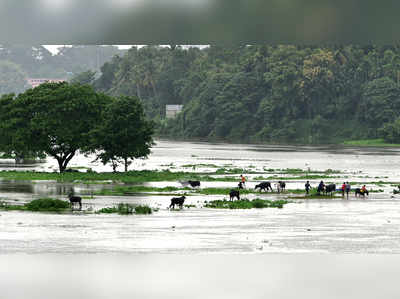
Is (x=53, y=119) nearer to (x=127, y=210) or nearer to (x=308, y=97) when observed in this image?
(x=127, y=210)

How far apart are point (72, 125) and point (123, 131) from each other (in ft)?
A: 17.2

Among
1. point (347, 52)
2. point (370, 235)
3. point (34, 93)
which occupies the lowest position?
point (370, 235)

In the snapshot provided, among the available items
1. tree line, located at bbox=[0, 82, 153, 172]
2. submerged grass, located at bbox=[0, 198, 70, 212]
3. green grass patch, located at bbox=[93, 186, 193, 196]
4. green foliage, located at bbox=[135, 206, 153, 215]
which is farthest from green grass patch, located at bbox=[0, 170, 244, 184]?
green foliage, located at bbox=[135, 206, 153, 215]

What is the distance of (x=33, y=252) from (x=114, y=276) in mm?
6281

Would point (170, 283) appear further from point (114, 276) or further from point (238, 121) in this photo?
point (238, 121)

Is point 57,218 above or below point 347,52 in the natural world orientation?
below

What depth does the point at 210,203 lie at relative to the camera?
4316 centimetres

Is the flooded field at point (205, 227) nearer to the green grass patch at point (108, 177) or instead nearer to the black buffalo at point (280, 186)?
the black buffalo at point (280, 186)

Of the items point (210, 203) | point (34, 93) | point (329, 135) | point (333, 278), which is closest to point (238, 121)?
point (329, 135)

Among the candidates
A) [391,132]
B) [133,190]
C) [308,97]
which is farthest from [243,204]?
[308,97]

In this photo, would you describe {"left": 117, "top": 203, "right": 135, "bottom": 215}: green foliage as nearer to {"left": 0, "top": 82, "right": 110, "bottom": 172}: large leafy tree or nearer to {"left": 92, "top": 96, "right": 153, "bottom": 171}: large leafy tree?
{"left": 92, "top": 96, "right": 153, "bottom": 171}: large leafy tree

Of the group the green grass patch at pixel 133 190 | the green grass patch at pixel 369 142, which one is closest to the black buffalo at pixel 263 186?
the green grass patch at pixel 133 190

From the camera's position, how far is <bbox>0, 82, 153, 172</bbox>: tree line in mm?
64750

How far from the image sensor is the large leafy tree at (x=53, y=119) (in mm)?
65062
